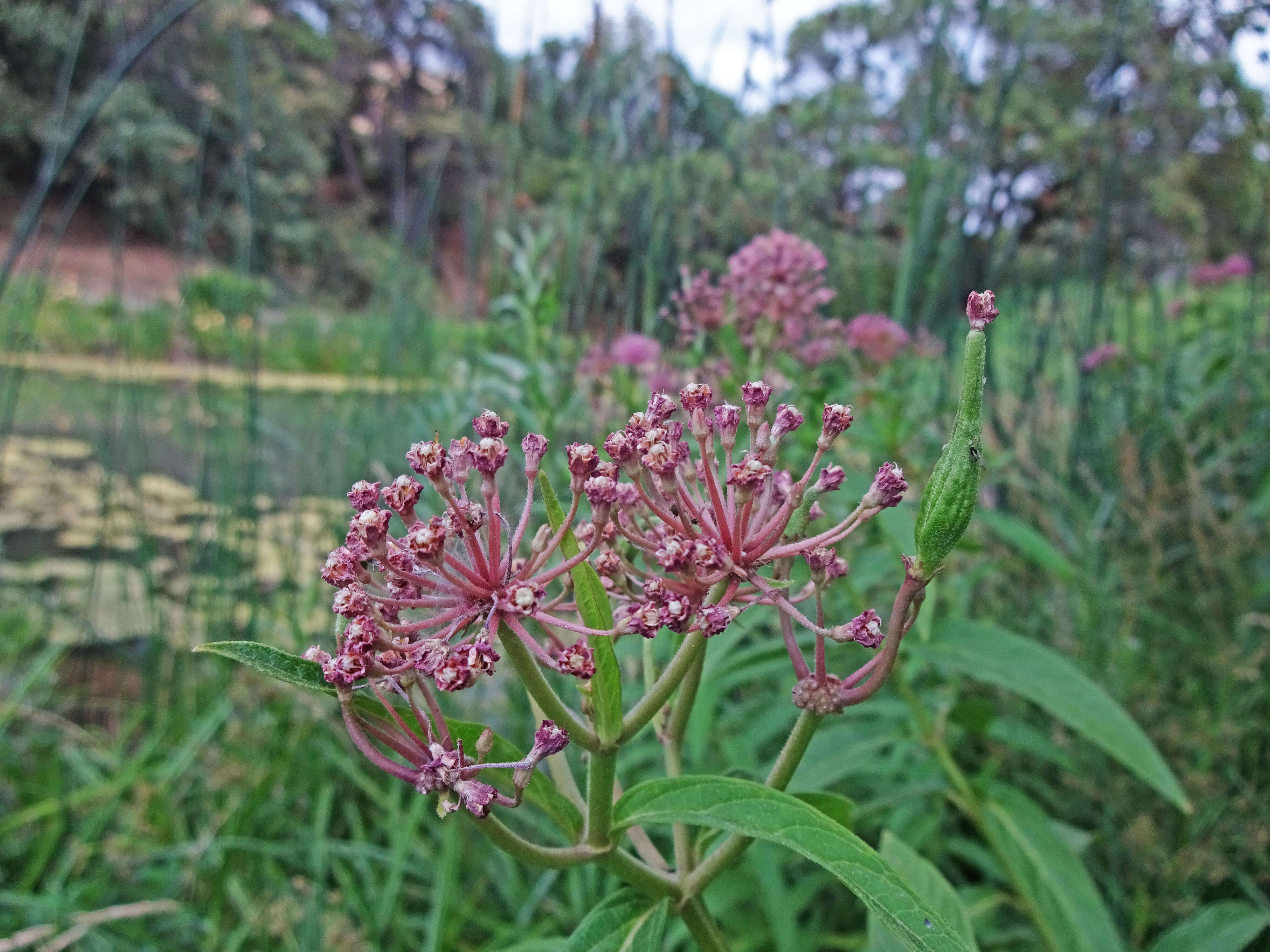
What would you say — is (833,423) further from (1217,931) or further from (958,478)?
(1217,931)

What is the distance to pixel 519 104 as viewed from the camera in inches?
102

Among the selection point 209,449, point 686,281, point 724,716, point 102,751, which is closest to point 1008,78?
point 686,281

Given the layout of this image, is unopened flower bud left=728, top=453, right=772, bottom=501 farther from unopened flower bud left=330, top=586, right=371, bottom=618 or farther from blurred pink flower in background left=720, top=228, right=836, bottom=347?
blurred pink flower in background left=720, top=228, right=836, bottom=347

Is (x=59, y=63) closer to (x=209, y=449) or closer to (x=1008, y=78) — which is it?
(x=209, y=449)

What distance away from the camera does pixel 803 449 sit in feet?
5.66

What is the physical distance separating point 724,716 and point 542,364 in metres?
0.80

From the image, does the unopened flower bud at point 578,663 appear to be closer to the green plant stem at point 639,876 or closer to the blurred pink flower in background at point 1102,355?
the green plant stem at point 639,876

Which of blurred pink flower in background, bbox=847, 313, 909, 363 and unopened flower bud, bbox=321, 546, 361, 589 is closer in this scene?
unopened flower bud, bbox=321, 546, 361, 589

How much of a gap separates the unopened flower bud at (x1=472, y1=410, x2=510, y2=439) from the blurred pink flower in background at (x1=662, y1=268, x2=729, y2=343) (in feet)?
2.57

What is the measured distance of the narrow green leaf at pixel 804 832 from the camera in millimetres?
559

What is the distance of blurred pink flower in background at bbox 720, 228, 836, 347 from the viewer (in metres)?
1.49

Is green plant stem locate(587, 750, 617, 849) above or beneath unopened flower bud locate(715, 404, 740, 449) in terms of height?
beneath

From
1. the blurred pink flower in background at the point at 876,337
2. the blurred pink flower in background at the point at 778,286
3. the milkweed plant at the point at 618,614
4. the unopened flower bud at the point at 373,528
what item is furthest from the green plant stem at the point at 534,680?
the blurred pink flower in background at the point at 876,337

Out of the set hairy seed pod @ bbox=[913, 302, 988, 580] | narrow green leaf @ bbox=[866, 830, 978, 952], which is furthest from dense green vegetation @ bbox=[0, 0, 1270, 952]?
hairy seed pod @ bbox=[913, 302, 988, 580]
